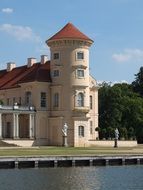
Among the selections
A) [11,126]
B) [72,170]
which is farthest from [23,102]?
[72,170]

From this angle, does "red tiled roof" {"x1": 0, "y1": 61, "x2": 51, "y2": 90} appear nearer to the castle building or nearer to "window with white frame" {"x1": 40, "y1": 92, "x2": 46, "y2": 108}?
the castle building

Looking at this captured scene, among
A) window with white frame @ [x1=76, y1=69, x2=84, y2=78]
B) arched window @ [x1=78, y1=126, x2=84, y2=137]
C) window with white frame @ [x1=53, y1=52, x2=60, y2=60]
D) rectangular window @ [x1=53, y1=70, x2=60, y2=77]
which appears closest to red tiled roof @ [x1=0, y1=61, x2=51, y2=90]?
rectangular window @ [x1=53, y1=70, x2=60, y2=77]

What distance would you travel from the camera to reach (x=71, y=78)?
79.6 m

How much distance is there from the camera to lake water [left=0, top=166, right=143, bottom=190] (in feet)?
120

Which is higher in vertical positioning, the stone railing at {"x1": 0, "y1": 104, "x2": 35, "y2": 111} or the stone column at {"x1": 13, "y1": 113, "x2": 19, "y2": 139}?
the stone railing at {"x1": 0, "y1": 104, "x2": 35, "y2": 111}

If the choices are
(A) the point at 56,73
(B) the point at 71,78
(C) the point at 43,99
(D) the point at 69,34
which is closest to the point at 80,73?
(B) the point at 71,78

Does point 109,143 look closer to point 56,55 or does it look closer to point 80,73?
point 80,73

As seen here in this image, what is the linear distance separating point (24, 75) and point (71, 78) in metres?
8.45

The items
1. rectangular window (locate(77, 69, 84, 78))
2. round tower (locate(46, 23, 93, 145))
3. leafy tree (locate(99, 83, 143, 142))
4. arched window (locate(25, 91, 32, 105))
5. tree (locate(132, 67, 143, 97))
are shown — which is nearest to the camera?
round tower (locate(46, 23, 93, 145))

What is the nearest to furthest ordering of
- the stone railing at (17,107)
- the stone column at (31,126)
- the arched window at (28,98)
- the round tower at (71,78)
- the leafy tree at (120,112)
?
the stone railing at (17,107) → the round tower at (71,78) → the stone column at (31,126) → the arched window at (28,98) → the leafy tree at (120,112)

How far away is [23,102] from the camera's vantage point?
273 ft

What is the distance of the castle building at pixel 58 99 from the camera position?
78.9 m

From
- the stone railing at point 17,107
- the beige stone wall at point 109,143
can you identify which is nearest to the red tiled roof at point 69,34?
the stone railing at point 17,107

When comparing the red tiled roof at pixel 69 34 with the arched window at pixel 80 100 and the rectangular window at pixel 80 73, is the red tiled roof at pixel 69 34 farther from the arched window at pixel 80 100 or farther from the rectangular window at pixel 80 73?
the arched window at pixel 80 100
